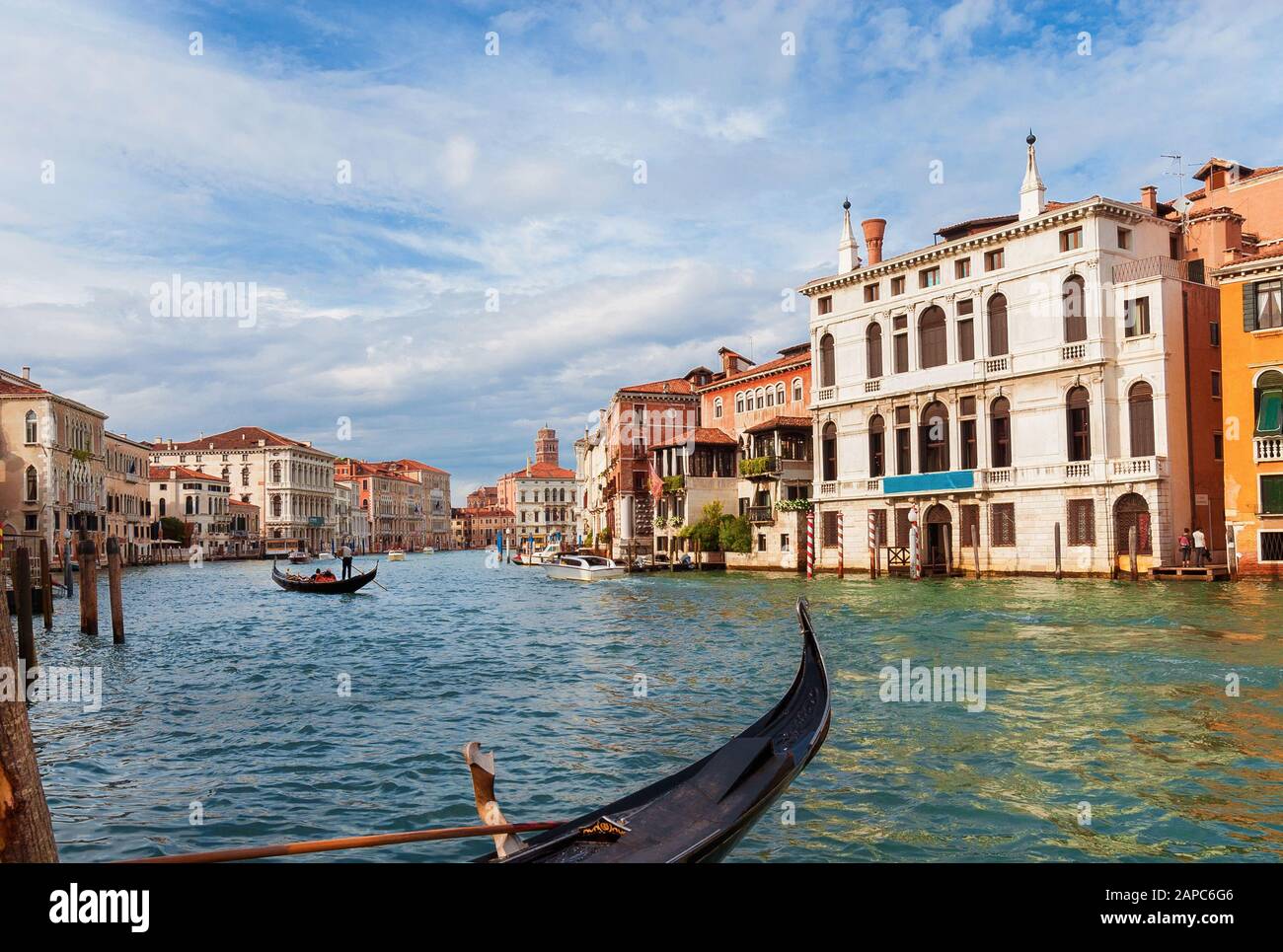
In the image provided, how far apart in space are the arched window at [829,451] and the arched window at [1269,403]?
1203 cm

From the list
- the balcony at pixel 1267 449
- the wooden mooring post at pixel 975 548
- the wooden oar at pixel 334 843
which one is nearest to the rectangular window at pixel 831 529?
the wooden mooring post at pixel 975 548

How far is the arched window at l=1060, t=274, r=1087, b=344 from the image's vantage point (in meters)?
22.9

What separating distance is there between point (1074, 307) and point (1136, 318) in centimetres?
142

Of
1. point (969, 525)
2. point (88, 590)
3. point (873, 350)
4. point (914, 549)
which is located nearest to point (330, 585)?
point (88, 590)

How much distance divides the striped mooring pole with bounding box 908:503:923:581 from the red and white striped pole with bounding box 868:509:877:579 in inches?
36.4

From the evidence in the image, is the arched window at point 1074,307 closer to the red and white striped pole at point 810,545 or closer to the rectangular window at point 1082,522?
the rectangular window at point 1082,522

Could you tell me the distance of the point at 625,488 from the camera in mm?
40656

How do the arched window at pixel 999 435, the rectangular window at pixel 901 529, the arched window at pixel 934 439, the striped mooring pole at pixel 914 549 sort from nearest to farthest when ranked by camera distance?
the arched window at pixel 999 435
the striped mooring pole at pixel 914 549
the arched window at pixel 934 439
the rectangular window at pixel 901 529

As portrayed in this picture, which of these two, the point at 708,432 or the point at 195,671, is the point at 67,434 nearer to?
the point at 708,432

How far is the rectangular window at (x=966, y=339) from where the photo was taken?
25.7 metres
